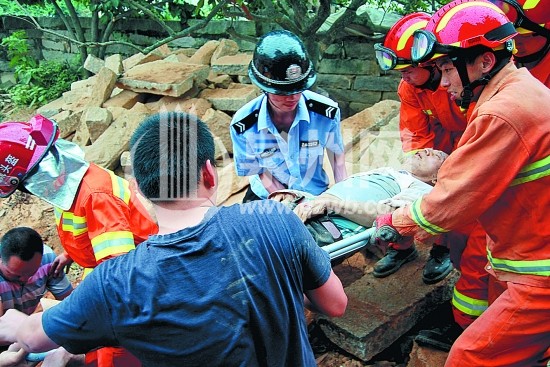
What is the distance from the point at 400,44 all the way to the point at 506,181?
5.08 feet

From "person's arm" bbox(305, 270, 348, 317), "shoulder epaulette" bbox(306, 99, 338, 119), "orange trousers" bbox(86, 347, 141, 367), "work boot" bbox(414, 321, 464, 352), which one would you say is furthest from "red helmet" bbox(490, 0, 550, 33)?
"orange trousers" bbox(86, 347, 141, 367)

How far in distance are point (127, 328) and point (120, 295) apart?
101 mm

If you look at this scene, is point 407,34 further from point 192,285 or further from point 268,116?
point 192,285

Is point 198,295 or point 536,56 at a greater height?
point 536,56

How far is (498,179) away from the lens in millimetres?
2000

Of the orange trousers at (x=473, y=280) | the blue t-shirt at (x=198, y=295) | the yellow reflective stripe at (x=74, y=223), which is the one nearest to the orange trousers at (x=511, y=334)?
the orange trousers at (x=473, y=280)

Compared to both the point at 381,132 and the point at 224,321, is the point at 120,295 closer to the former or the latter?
the point at 224,321

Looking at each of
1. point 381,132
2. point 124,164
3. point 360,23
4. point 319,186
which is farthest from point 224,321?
point 360,23

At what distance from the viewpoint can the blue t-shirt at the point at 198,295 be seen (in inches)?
54.5

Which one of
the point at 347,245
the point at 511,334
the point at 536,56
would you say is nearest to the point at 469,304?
the point at 511,334

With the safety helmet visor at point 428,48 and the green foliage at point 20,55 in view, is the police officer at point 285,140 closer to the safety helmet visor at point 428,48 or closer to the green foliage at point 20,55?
the safety helmet visor at point 428,48

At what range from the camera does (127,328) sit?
4.61 ft

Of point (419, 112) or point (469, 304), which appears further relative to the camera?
point (419, 112)

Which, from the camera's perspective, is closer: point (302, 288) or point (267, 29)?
point (302, 288)
